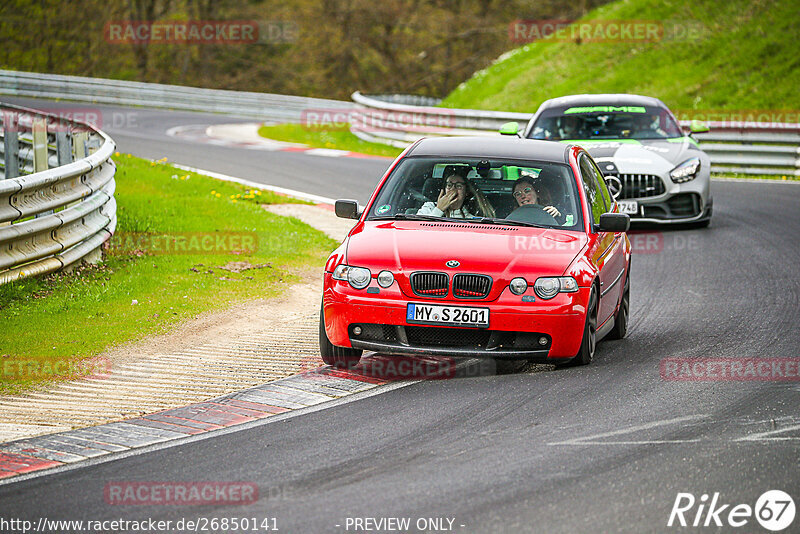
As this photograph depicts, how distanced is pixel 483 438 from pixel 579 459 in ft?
1.99

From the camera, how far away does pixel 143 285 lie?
1068 cm

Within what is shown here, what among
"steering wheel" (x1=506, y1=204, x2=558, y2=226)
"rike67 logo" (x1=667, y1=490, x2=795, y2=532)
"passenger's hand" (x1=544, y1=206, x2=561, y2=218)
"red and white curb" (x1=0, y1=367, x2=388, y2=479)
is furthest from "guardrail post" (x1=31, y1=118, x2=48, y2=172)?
"rike67 logo" (x1=667, y1=490, x2=795, y2=532)

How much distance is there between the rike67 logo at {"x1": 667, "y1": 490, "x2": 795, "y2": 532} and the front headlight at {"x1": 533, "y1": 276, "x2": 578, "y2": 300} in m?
2.37

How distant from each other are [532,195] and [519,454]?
3.03 meters

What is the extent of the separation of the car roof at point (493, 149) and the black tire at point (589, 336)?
4.53 ft

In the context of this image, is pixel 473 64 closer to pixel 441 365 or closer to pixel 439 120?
pixel 439 120

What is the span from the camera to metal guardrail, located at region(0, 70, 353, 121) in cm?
3872

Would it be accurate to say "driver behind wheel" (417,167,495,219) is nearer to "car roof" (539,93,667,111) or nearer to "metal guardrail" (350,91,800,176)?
"car roof" (539,93,667,111)

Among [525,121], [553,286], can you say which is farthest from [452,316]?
[525,121]

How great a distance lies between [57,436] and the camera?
6367mm

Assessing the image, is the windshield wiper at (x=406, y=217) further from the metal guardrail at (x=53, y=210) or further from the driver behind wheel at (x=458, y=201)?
the metal guardrail at (x=53, y=210)

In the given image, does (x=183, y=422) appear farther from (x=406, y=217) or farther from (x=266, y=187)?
(x=266, y=187)

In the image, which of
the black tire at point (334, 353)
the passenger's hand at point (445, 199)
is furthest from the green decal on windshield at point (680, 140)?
the black tire at point (334, 353)

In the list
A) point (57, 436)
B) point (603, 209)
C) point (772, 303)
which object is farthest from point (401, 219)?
point (772, 303)
